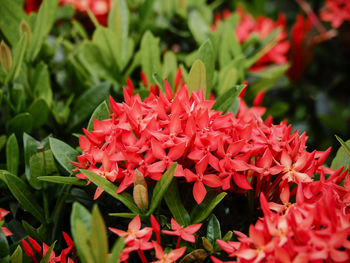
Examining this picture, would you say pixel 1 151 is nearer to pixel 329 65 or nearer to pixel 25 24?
pixel 25 24

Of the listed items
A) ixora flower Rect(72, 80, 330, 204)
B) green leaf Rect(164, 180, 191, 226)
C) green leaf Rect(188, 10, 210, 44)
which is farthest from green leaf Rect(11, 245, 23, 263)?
green leaf Rect(188, 10, 210, 44)

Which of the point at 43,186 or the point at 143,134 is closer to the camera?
the point at 143,134

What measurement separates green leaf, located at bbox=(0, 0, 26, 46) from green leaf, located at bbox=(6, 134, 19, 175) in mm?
356

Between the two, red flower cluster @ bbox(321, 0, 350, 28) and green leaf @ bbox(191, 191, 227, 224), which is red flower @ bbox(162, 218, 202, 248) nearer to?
green leaf @ bbox(191, 191, 227, 224)

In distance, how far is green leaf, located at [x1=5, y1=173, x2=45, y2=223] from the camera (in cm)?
74

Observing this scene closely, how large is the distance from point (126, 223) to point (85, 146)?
0.17m

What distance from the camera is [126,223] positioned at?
2.48 ft

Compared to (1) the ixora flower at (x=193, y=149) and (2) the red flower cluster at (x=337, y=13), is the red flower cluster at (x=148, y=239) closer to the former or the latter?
(1) the ixora flower at (x=193, y=149)

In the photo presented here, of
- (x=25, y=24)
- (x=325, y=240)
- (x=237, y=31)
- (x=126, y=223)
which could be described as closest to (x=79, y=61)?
(x=25, y=24)

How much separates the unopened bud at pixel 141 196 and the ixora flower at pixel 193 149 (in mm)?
19

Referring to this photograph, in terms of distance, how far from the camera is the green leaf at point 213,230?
2.24 ft

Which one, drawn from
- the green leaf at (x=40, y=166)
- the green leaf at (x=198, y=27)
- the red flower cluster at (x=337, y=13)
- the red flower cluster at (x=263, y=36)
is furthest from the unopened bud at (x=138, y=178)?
the red flower cluster at (x=337, y=13)

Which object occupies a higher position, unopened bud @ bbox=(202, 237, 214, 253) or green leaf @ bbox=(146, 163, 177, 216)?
green leaf @ bbox=(146, 163, 177, 216)

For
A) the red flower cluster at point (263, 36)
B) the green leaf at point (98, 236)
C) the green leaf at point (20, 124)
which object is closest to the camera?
the green leaf at point (98, 236)
